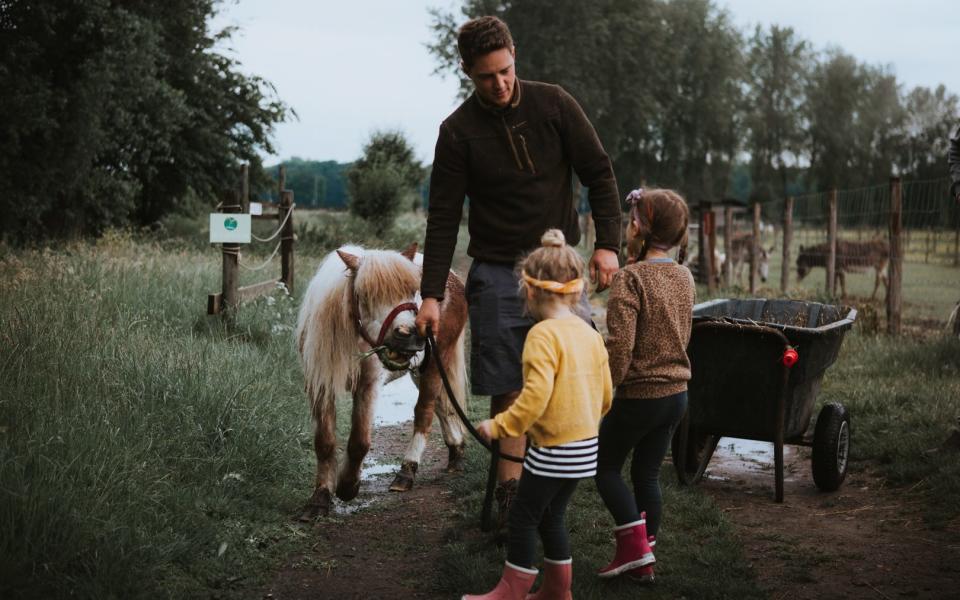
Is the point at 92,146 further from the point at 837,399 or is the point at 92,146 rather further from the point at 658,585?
the point at 658,585

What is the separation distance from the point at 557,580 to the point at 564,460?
1.52ft

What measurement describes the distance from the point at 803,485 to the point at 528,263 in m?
3.20

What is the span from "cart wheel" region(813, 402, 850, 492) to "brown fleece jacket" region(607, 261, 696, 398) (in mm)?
1975

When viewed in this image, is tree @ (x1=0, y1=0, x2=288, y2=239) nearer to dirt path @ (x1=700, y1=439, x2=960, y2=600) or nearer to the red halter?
the red halter

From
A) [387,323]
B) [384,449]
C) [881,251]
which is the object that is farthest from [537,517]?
[881,251]

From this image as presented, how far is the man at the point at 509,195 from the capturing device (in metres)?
3.82

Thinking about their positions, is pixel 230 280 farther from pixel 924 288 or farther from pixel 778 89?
pixel 778 89

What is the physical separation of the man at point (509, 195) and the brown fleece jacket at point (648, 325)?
152 mm

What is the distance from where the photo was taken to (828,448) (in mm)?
5168

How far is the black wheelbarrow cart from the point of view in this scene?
4.97 m

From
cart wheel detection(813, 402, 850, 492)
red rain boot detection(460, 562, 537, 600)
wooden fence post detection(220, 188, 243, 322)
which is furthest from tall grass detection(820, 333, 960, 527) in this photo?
wooden fence post detection(220, 188, 243, 322)

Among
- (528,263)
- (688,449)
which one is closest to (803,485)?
(688,449)

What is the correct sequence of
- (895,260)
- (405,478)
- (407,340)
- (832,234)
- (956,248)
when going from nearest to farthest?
(407,340)
(405,478)
(895,260)
(832,234)
(956,248)

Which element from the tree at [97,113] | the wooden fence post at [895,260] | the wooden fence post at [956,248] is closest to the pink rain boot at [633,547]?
the wooden fence post at [895,260]
